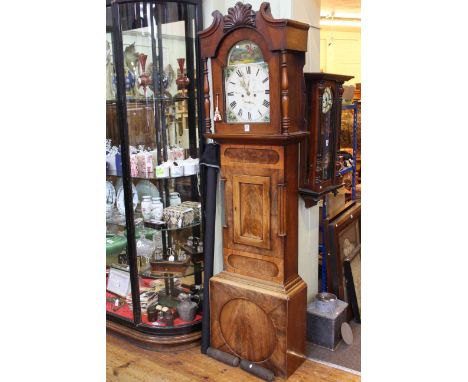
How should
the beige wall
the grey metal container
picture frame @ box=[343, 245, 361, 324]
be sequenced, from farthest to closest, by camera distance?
1. the beige wall
2. picture frame @ box=[343, 245, 361, 324]
3. the grey metal container

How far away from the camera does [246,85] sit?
232cm

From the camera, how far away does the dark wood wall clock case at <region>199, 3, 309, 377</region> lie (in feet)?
7.25

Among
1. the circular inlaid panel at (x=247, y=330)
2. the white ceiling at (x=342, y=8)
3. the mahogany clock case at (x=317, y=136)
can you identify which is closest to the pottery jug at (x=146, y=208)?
the circular inlaid panel at (x=247, y=330)

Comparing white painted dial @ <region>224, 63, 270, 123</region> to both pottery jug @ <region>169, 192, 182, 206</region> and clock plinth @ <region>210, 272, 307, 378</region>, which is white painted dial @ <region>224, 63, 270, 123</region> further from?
clock plinth @ <region>210, 272, 307, 378</region>

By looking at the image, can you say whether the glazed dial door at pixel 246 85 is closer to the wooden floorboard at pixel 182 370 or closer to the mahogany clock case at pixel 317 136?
the mahogany clock case at pixel 317 136

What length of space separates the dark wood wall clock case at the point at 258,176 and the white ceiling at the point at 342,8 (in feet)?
8.71

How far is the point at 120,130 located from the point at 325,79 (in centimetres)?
113

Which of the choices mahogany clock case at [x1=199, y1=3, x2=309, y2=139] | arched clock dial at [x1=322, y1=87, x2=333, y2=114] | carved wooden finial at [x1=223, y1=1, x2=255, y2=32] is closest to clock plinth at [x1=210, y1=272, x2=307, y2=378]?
mahogany clock case at [x1=199, y1=3, x2=309, y2=139]

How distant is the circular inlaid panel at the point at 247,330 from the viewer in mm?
2438

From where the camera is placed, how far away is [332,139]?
274 centimetres

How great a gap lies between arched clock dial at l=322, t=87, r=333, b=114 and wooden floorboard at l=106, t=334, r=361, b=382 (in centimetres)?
138

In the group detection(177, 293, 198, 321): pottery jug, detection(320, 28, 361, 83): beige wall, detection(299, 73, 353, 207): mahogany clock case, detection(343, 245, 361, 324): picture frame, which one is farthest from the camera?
detection(320, 28, 361, 83): beige wall

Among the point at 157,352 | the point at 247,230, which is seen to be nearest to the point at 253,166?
the point at 247,230
